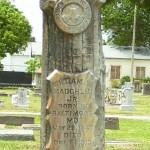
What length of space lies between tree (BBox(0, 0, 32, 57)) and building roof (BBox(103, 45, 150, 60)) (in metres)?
9.05

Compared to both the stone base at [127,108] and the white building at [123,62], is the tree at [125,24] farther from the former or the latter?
the stone base at [127,108]

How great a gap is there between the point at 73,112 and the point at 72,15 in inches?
47.3

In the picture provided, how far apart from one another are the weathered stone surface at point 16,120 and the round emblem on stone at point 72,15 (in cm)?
988

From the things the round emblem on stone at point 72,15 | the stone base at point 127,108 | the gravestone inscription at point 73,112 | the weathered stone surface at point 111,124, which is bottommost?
the stone base at point 127,108

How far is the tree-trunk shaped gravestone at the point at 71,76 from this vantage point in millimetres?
8109

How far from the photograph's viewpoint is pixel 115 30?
236ft

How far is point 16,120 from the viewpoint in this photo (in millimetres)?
18016

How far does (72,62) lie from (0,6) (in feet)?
198

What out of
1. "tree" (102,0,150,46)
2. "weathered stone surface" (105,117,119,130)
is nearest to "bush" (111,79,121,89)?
"tree" (102,0,150,46)

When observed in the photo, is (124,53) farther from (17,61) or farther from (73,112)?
(73,112)

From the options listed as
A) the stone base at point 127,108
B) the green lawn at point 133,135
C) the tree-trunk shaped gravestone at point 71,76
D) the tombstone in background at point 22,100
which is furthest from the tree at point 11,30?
the tree-trunk shaped gravestone at point 71,76

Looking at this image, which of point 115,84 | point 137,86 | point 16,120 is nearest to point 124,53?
point 115,84

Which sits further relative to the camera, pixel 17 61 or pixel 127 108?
pixel 17 61

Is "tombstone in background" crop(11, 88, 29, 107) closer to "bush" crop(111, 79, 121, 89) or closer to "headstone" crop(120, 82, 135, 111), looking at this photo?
"headstone" crop(120, 82, 135, 111)
